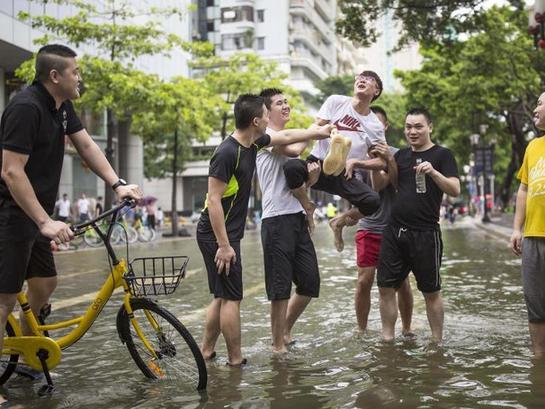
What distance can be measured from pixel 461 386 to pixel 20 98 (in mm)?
3192

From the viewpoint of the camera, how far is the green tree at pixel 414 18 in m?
16.3

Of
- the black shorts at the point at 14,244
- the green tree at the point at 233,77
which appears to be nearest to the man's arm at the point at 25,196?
the black shorts at the point at 14,244

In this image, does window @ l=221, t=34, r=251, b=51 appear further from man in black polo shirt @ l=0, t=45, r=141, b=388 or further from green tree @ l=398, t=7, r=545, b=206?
man in black polo shirt @ l=0, t=45, r=141, b=388

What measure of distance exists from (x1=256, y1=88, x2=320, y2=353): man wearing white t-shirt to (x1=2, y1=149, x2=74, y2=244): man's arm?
73.9 inches

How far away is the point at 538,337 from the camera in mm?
5184

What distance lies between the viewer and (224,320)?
5.14 metres

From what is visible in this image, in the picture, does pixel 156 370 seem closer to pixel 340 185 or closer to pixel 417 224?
pixel 340 185

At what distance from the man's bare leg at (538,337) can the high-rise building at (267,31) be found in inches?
2697

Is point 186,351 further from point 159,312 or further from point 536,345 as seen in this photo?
point 536,345

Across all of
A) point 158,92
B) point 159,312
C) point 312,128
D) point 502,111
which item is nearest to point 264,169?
point 312,128

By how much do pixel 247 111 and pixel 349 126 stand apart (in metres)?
1.04

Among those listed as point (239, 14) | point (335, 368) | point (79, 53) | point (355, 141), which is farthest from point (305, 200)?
point (239, 14)

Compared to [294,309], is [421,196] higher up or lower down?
higher up

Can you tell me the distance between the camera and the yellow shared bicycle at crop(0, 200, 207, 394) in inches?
180
